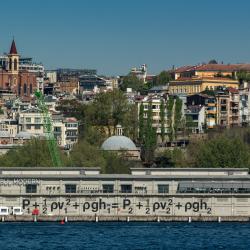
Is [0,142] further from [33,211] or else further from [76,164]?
[33,211]

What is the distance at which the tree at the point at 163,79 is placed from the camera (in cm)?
18336

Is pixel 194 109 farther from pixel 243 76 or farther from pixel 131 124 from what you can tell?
pixel 243 76

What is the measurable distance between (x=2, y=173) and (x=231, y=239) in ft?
57.0

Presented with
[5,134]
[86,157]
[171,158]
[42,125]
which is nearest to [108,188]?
[86,157]

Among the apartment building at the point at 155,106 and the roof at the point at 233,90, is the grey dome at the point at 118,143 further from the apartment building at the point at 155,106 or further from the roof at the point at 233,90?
the roof at the point at 233,90

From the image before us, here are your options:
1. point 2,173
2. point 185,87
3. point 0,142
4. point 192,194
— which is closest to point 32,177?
point 2,173

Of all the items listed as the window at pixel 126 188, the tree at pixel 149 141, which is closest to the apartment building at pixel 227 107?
the tree at pixel 149 141

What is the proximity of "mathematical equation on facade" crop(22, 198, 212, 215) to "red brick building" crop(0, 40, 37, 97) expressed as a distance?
10585 centimetres

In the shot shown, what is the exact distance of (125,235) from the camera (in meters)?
71.7

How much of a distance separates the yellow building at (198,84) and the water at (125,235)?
88164 mm

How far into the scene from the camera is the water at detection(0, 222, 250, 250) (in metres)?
67.7

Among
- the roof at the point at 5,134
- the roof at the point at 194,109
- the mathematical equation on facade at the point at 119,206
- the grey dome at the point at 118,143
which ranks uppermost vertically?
the roof at the point at 194,109

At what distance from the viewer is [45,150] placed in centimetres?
10238

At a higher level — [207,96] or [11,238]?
[207,96]
